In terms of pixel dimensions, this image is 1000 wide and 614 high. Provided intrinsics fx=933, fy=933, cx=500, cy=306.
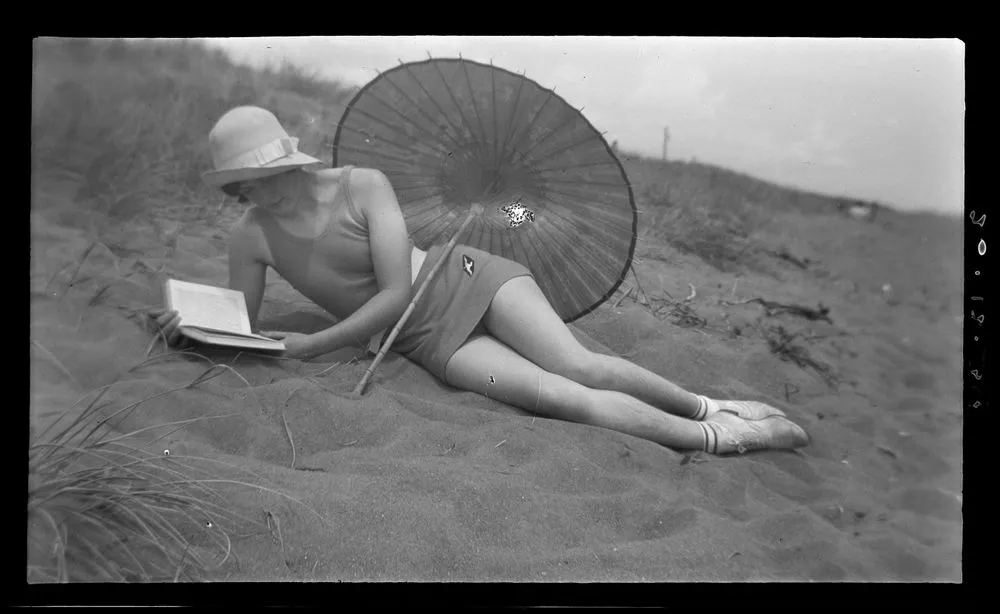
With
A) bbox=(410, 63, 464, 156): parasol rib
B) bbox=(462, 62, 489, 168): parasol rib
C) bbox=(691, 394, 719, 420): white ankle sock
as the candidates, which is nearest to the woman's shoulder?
bbox=(410, 63, 464, 156): parasol rib

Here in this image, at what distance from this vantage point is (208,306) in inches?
133

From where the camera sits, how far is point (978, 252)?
3574mm

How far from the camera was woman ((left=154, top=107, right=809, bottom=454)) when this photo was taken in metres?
3.41

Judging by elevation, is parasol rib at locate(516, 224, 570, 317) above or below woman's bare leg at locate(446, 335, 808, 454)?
above

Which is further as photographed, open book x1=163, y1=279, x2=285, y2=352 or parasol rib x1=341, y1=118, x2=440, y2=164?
parasol rib x1=341, y1=118, x2=440, y2=164

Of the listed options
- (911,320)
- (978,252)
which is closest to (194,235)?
(911,320)

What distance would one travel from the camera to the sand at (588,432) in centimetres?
318

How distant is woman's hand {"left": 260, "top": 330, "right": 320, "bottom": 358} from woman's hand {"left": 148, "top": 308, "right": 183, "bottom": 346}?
0.29 metres

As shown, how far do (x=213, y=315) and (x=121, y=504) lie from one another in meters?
0.71

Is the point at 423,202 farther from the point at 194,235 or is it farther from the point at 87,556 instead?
the point at 87,556

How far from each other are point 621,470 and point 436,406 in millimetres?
706

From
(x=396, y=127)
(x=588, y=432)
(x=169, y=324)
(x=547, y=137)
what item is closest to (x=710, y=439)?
(x=588, y=432)

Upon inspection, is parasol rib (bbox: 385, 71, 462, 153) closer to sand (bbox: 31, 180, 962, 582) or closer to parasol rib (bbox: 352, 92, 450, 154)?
parasol rib (bbox: 352, 92, 450, 154)

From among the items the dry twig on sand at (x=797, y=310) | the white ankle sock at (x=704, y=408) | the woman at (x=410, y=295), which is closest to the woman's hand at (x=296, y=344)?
the woman at (x=410, y=295)
